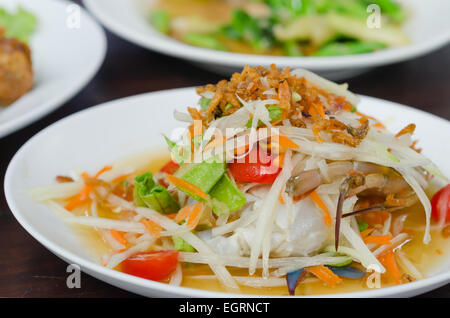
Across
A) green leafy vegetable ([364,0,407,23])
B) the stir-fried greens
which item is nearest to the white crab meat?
the stir-fried greens

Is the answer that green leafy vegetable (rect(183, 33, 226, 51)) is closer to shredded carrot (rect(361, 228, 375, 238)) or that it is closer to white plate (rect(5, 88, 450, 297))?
white plate (rect(5, 88, 450, 297))

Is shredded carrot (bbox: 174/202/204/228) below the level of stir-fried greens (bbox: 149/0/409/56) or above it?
above

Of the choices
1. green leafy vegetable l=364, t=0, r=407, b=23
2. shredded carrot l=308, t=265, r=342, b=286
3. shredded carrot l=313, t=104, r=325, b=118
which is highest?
shredded carrot l=313, t=104, r=325, b=118

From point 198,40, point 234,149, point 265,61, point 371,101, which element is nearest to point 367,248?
point 234,149

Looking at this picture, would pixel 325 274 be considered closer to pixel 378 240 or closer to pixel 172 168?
pixel 378 240

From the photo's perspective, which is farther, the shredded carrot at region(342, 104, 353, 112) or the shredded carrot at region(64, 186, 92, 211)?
the shredded carrot at region(64, 186, 92, 211)

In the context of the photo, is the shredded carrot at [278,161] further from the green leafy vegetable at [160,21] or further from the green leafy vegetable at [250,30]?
the green leafy vegetable at [160,21]

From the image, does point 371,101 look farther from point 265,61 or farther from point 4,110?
point 4,110

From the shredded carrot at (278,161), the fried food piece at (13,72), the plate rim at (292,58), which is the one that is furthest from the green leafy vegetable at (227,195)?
the fried food piece at (13,72)
